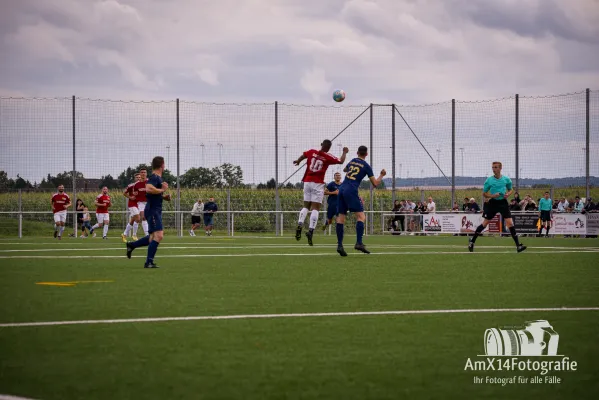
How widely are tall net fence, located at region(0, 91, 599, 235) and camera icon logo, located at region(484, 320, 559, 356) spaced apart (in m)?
28.2

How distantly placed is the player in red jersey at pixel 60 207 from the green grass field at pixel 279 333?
20024mm

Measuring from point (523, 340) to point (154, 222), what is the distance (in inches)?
376

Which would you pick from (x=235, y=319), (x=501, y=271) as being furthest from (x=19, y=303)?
(x=501, y=271)

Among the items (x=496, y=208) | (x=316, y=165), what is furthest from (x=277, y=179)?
(x=496, y=208)

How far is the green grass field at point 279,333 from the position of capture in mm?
5133

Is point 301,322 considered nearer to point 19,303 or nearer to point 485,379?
point 485,379

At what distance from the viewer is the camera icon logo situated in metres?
6.05

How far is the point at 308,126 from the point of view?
127 feet

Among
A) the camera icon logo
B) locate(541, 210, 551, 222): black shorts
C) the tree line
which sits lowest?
the camera icon logo

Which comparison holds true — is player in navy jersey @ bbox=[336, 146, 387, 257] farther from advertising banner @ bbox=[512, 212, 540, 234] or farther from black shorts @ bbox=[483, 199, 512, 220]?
advertising banner @ bbox=[512, 212, 540, 234]

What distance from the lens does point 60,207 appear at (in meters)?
33.4

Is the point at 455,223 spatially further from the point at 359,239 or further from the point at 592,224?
the point at 359,239

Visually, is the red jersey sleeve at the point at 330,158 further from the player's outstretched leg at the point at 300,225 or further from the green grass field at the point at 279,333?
the green grass field at the point at 279,333

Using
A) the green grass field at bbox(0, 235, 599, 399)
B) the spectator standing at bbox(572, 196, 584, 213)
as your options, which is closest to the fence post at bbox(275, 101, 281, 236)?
the spectator standing at bbox(572, 196, 584, 213)
